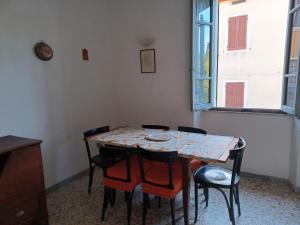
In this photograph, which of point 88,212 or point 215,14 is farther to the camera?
point 215,14

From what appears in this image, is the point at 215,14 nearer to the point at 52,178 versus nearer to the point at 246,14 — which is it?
Answer: the point at 246,14

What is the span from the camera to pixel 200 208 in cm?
237

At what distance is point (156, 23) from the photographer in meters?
3.22

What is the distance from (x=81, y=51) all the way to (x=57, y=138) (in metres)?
1.23

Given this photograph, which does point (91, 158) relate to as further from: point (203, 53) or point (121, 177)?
point (203, 53)

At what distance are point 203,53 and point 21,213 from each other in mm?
2776

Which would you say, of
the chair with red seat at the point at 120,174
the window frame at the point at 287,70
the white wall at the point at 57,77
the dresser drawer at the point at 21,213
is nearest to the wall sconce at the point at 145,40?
the white wall at the point at 57,77

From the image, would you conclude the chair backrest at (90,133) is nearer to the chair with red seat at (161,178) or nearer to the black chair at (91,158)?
the black chair at (91,158)

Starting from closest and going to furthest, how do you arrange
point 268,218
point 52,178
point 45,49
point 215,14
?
point 268,218 < point 45,49 < point 52,178 < point 215,14

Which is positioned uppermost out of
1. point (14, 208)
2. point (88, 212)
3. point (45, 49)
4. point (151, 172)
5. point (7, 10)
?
point (7, 10)

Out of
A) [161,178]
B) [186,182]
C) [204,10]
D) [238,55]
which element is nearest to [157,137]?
[161,178]

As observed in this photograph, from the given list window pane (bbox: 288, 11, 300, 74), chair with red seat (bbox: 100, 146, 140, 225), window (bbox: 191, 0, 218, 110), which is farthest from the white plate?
window pane (bbox: 288, 11, 300, 74)

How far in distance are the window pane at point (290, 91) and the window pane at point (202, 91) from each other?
38.0 inches

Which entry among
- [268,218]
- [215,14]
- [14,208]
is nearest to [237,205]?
[268,218]
